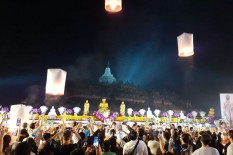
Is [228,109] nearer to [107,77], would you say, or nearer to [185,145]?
[185,145]

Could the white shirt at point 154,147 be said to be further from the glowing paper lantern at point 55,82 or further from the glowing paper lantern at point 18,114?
the glowing paper lantern at point 18,114

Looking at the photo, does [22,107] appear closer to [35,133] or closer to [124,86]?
[35,133]

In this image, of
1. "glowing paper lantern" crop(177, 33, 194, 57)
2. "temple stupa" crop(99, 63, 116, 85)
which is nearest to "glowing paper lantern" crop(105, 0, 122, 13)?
"glowing paper lantern" crop(177, 33, 194, 57)

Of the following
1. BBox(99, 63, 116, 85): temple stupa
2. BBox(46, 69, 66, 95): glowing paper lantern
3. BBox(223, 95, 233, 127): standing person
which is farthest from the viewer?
→ BBox(99, 63, 116, 85): temple stupa

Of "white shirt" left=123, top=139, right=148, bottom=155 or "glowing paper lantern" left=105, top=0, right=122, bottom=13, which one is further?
"glowing paper lantern" left=105, top=0, right=122, bottom=13

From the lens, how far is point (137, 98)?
3438 centimetres

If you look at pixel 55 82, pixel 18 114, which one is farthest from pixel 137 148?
pixel 18 114

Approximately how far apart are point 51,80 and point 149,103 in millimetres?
28599

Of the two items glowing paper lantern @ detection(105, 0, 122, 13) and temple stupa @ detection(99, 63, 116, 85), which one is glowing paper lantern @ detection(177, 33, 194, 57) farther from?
temple stupa @ detection(99, 63, 116, 85)

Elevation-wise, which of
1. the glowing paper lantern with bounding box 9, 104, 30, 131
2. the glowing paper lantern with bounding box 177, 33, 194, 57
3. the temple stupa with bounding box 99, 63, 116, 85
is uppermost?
the temple stupa with bounding box 99, 63, 116, 85

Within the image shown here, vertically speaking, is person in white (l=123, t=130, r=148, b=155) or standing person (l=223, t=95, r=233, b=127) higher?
standing person (l=223, t=95, r=233, b=127)

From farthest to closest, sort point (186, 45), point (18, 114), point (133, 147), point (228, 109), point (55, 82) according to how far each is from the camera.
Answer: point (228, 109), point (18, 114), point (186, 45), point (55, 82), point (133, 147)

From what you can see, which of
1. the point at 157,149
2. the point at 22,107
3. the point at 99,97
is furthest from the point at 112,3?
the point at 99,97

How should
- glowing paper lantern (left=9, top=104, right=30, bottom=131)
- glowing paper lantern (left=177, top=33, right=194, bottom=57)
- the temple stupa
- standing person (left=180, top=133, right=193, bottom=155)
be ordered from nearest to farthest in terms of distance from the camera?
standing person (left=180, top=133, right=193, bottom=155) < glowing paper lantern (left=177, top=33, right=194, bottom=57) < glowing paper lantern (left=9, top=104, right=30, bottom=131) < the temple stupa
